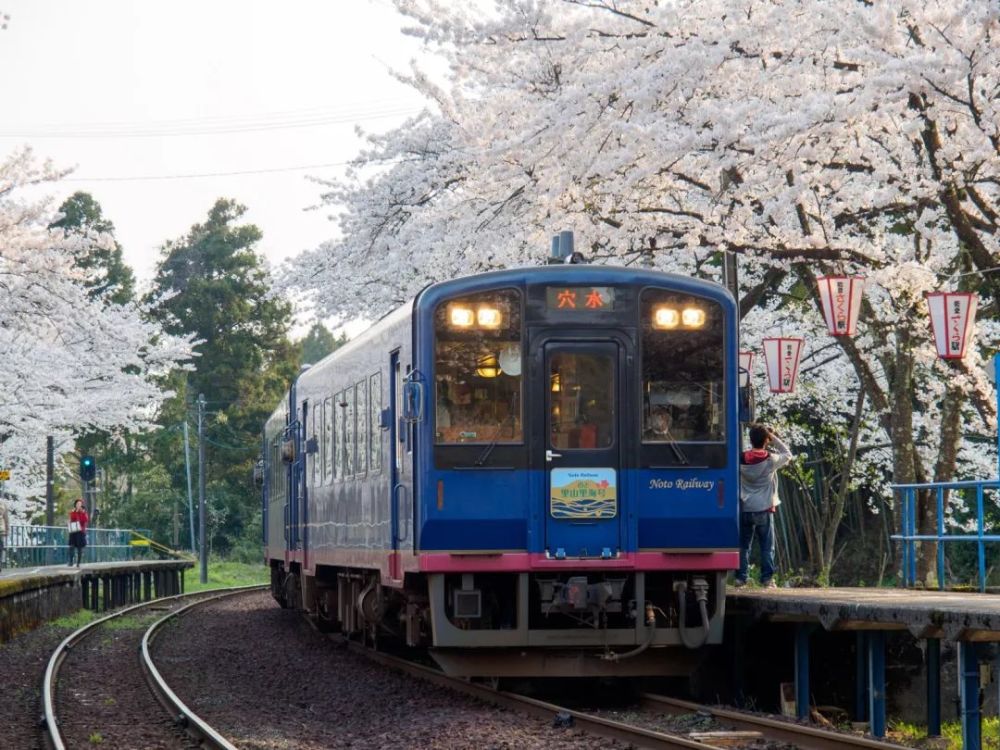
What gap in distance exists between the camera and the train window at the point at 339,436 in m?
14.7

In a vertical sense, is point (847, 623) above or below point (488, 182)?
below

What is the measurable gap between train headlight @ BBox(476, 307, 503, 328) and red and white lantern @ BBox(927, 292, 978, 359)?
16.7ft

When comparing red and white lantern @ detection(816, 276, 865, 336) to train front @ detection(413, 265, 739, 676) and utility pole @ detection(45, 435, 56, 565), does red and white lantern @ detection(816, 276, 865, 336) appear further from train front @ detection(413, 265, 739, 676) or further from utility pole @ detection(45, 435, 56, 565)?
utility pole @ detection(45, 435, 56, 565)

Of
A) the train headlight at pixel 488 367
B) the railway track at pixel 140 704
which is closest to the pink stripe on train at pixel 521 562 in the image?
the train headlight at pixel 488 367

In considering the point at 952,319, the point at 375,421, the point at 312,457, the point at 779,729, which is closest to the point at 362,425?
the point at 375,421

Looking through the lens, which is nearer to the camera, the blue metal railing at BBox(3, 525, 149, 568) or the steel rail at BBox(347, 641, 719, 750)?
the steel rail at BBox(347, 641, 719, 750)

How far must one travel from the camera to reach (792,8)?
1389 cm

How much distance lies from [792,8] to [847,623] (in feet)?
19.2

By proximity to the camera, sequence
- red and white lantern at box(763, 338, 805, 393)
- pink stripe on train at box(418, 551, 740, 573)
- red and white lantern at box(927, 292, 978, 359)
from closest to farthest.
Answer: pink stripe on train at box(418, 551, 740, 573) < red and white lantern at box(927, 292, 978, 359) < red and white lantern at box(763, 338, 805, 393)

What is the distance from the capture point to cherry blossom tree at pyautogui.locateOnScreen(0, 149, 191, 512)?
23.1 meters

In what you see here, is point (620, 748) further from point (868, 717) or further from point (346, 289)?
point (346, 289)

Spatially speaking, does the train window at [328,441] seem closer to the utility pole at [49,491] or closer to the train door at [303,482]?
the train door at [303,482]

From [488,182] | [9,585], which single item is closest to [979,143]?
[488,182]

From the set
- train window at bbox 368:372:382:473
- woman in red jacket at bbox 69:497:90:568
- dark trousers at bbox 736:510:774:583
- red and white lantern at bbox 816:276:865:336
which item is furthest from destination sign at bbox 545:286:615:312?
woman in red jacket at bbox 69:497:90:568
